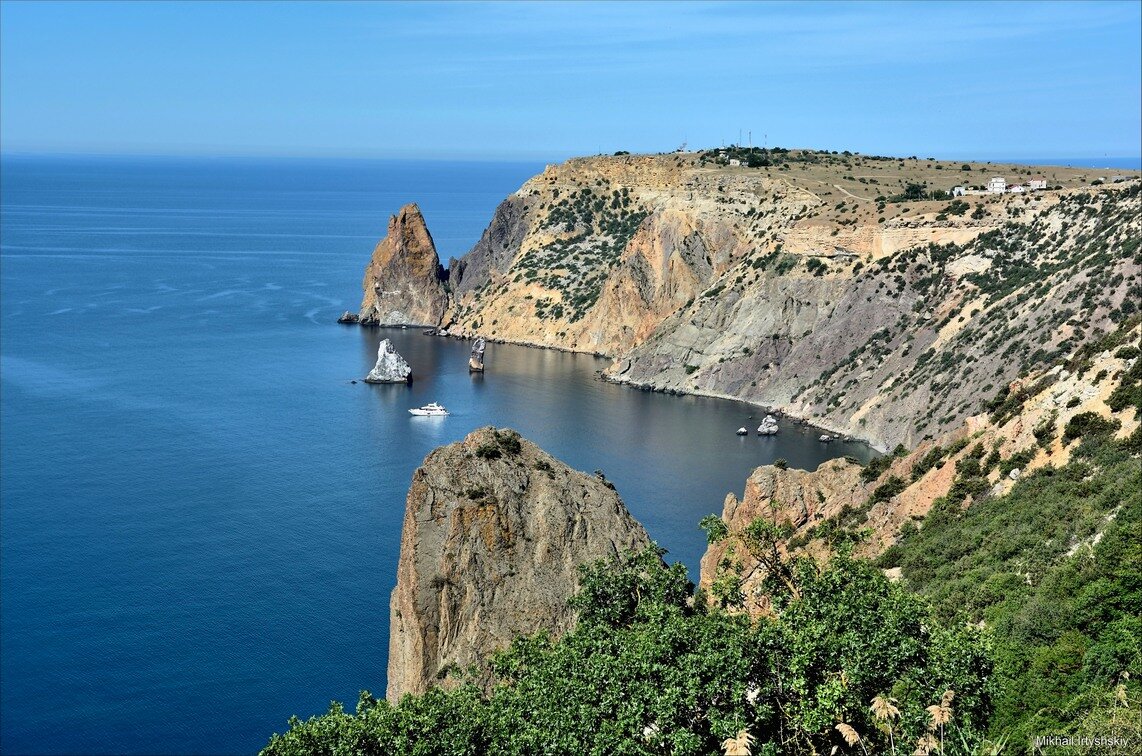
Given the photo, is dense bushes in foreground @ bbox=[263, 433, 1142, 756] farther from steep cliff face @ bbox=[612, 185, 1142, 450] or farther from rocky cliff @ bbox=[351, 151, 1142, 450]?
rocky cliff @ bbox=[351, 151, 1142, 450]

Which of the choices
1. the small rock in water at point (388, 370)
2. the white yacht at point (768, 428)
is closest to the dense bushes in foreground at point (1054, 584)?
the white yacht at point (768, 428)

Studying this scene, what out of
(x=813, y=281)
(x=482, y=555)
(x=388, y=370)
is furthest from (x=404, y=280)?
(x=482, y=555)

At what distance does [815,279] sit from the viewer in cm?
11212

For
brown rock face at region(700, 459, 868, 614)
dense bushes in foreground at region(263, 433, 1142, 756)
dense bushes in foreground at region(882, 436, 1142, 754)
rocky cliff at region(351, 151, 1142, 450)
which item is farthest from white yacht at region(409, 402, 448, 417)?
dense bushes in foreground at region(263, 433, 1142, 756)

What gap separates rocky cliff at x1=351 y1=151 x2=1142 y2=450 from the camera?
86.2 metres

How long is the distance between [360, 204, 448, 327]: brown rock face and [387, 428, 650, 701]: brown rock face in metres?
112

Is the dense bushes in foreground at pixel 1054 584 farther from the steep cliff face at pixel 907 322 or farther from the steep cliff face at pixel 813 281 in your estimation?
the steep cliff face at pixel 813 281

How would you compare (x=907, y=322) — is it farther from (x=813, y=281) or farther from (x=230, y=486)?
(x=230, y=486)

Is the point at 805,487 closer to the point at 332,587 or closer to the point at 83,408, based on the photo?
the point at 332,587

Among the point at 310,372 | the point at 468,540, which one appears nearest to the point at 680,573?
the point at 468,540

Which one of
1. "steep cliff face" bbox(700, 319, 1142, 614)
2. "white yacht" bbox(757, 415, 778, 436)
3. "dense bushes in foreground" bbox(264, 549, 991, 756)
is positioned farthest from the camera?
"white yacht" bbox(757, 415, 778, 436)

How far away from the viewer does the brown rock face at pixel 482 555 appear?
126 feet

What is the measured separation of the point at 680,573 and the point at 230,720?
23.8 meters

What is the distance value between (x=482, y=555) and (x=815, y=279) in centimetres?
7880
